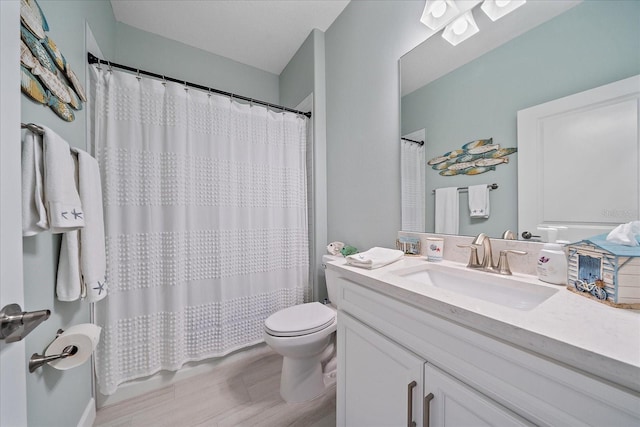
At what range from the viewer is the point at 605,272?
1.94 ft

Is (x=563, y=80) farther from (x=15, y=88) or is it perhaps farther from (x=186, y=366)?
(x=186, y=366)

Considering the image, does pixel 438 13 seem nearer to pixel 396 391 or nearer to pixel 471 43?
pixel 471 43

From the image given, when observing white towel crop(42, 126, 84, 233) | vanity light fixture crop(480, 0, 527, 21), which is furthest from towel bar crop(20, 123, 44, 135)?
vanity light fixture crop(480, 0, 527, 21)

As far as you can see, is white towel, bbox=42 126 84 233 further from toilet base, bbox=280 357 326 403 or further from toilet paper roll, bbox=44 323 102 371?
toilet base, bbox=280 357 326 403

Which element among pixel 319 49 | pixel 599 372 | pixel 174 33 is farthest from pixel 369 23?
pixel 599 372

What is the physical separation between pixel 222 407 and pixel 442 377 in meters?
1.33

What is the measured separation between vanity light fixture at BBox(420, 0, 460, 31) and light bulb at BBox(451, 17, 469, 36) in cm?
3

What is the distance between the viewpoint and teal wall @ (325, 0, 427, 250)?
4.49ft

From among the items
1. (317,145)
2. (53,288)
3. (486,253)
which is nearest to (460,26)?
(486,253)

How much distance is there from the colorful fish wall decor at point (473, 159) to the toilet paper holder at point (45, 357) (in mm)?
1756

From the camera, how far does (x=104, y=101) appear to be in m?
1.32

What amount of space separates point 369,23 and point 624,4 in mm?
1201

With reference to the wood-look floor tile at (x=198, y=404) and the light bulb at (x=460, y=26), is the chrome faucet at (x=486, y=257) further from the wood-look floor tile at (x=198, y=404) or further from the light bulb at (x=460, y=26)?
the wood-look floor tile at (x=198, y=404)

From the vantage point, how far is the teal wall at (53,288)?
0.77 metres
